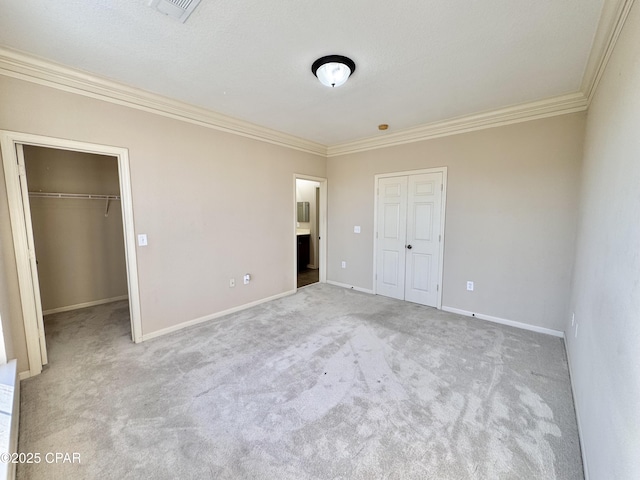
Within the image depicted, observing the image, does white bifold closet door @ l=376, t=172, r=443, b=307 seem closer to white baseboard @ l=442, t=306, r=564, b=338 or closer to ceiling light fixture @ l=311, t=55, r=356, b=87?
white baseboard @ l=442, t=306, r=564, b=338

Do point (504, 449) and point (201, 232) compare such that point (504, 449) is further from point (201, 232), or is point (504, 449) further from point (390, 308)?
point (201, 232)

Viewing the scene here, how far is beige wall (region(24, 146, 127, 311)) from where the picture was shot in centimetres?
366

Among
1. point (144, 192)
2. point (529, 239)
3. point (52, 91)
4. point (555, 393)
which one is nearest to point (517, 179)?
point (529, 239)

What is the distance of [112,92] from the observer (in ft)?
8.54

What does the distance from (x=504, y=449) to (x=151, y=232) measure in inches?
141

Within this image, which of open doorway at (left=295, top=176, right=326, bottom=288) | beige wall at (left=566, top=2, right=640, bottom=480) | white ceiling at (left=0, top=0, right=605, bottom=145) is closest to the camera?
beige wall at (left=566, top=2, right=640, bottom=480)

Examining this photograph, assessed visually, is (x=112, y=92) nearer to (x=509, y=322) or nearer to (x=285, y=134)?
(x=285, y=134)

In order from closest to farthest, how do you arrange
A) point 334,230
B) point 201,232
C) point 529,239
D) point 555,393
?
point 555,393, point 529,239, point 201,232, point 334,230

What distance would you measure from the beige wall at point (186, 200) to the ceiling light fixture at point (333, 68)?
71.7 inches

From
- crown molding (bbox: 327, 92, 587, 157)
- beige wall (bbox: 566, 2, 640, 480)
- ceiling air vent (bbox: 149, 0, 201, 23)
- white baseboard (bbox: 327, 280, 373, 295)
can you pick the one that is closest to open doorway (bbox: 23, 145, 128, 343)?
ceiling air vent (bbox: 149, 0, 201, 23)

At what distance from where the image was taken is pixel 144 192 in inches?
114

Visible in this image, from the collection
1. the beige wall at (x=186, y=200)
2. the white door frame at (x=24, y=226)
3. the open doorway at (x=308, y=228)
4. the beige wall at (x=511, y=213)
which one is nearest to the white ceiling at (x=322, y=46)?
the beige wall at (x=186, y=200)

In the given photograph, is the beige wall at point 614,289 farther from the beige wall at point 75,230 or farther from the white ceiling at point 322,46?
the beige wall at point 75,230

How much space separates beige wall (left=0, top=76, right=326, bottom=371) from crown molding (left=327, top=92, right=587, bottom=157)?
150cm
